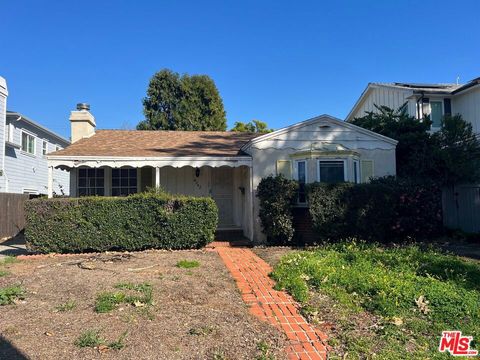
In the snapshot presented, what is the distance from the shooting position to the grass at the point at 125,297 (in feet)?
17.2

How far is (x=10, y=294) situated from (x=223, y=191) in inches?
358

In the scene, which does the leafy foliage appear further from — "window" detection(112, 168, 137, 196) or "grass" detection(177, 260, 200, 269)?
"window" detection(112, 168, 137, 196)

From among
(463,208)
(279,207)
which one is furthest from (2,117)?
(463,208)

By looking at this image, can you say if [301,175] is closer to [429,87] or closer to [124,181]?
[124,181]

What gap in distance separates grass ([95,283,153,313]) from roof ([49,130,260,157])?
6614mm

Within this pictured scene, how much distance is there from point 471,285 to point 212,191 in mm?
9371

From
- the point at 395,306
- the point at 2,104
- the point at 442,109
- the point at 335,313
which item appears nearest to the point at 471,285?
the point at 395,306

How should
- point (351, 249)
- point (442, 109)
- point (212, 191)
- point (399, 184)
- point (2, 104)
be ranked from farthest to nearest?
1. point (442, 109)
2. point (2, 104)
3. point (212, 191)
4. point (399, 184)
5. point (351, 249)

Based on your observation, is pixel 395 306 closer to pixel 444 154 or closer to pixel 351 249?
pixel 351 249

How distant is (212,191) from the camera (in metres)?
14.2

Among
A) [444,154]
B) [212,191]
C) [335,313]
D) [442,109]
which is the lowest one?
[335,313]

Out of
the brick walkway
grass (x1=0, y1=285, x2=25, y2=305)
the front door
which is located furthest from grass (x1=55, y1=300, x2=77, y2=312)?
the front door

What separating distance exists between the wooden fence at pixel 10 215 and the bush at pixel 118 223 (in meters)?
6.78

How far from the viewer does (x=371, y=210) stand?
10750 millimetres
